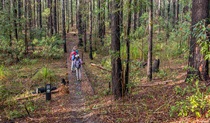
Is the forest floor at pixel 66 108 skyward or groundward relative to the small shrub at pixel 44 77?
groundward

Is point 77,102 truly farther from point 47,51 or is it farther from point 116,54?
point 47,51

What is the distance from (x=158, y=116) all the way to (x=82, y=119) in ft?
8.48

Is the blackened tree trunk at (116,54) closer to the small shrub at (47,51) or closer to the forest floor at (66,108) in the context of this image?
the forest floor at (66,108)

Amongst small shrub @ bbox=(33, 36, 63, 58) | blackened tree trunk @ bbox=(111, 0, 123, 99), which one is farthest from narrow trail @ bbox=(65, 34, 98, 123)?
small shrub @ bbox=(33, 36, 63, 58)

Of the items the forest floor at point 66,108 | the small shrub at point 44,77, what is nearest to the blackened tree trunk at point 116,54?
the forest floor at point 66,108

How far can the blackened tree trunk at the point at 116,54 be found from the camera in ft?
24.7

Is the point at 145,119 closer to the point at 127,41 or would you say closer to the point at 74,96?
the point at 127,41

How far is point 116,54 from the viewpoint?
7.60 m

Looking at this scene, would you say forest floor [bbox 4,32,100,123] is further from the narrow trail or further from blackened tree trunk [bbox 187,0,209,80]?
blackened tree trunk [bbox 187,0,209,80]

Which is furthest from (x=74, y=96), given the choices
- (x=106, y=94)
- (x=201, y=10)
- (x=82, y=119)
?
(x=201, y=10)

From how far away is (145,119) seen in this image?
20.4 ft

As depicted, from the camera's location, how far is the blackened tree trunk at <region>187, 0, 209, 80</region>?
7242 mm

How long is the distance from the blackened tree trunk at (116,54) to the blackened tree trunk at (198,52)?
2.54 m

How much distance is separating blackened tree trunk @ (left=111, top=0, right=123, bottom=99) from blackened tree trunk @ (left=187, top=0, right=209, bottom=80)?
254cm
